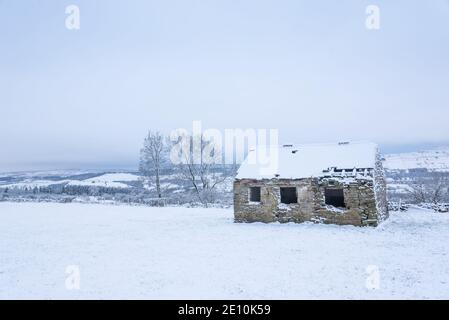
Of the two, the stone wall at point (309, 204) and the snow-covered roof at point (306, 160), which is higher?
the snow-covered roof at point (306, 160)

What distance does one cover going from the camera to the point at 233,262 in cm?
1123

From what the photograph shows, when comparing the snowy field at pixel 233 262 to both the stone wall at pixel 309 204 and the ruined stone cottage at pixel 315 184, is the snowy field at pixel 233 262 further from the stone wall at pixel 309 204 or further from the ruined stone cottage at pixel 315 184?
the ruined stone cottage at pixel 315 184

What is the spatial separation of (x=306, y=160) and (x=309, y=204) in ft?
10.9

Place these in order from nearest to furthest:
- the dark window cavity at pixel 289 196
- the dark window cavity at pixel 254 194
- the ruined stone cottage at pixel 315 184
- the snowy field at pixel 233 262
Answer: the snowy field at pixel 233 262 → the ruined stone cottage at pixel 315 184 → the dark window cavity at pixel 254 194 → the dark window cavity at pixel 289 196

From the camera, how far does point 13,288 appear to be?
895cm

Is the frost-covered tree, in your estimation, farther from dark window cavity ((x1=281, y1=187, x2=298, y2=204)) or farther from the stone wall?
the stone wall

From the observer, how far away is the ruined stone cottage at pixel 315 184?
18.6 meters

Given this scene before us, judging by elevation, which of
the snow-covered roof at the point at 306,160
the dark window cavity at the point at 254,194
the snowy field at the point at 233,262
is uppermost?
the snow-covered roof at the point at 306,160

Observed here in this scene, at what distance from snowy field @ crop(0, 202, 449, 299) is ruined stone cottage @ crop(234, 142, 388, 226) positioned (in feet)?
4.34

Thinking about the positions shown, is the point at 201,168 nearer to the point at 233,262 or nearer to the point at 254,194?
the point at 254,194

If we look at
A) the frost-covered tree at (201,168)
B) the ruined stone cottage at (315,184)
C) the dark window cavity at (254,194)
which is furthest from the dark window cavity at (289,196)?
the frost-covered tree at (201,168)

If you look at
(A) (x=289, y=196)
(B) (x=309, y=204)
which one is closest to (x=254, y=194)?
(A) (x=289, y=196)


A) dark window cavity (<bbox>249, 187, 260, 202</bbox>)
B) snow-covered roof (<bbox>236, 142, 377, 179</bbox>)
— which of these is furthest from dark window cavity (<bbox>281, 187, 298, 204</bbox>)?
snow-covered roof (<bbox>236, 142, 377, 179</bbox>)
